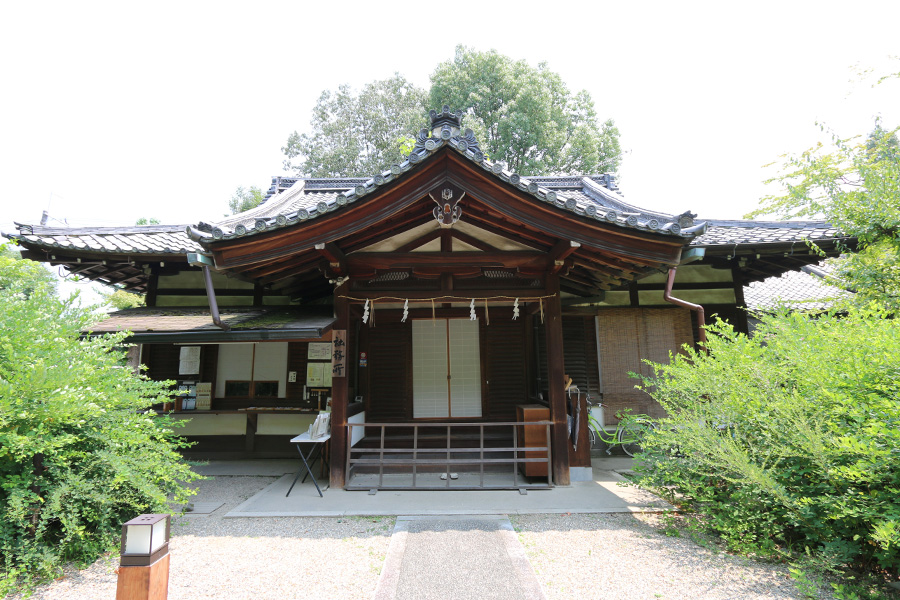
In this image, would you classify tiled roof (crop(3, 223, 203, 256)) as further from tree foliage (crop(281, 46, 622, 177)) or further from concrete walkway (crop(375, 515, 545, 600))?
tree foliage (crop(281, 46, 622, 177))

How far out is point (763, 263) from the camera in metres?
8.20

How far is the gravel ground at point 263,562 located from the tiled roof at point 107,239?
392 cm

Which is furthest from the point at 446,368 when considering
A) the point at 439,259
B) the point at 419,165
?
the point at 419,165

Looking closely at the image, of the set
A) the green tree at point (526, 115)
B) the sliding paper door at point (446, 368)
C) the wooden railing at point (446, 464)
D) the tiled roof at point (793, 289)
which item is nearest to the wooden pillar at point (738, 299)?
the tiled roof at point (793, 289)

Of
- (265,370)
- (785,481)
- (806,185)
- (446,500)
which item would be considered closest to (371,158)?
(265,370)

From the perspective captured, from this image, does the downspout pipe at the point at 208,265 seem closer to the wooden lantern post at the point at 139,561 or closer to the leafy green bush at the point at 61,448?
the leafy green bush at the point at 61,448

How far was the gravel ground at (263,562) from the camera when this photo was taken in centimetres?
348

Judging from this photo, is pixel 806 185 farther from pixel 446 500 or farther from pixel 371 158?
pixel 371 158

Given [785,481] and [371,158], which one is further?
[371,158]

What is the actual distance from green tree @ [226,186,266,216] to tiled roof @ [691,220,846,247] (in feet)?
80.9

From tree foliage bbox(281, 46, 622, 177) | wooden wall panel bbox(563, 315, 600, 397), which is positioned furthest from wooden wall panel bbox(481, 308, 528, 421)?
tree foliage bbox(281, 46, 622, 177)

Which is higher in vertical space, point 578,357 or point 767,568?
point 578,357

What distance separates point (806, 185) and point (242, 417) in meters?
Result: 12.0

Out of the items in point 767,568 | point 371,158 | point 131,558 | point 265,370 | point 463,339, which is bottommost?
point 767,568
